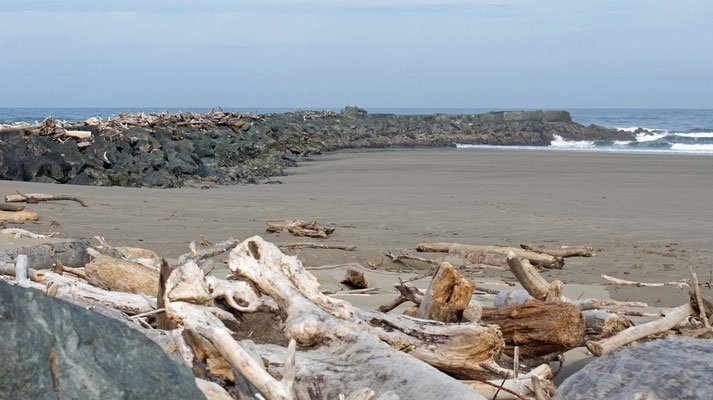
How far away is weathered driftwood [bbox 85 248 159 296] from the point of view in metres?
4.78

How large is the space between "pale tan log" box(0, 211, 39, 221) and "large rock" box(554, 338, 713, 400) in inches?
336

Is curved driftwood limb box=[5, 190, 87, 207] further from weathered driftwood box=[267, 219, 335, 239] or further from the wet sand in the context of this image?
weathered driftwood box=[267, 219, 335, 239]

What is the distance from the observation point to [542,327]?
374 cm

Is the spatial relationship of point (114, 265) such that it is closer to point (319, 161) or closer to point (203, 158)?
point (203, 158)

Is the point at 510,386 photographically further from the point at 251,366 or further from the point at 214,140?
the point at 214,140

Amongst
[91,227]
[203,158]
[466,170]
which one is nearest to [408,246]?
[91,227]

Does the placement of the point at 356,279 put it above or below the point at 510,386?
below

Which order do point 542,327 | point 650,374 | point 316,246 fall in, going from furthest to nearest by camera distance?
point 316,246
point 542,327
point 650,374

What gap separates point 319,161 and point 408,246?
19.5m

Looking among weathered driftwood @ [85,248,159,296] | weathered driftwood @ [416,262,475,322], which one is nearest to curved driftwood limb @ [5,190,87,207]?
weathered driftwood @ [85,248,159,296]

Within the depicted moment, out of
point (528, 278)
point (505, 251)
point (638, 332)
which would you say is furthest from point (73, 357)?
point (505, 251)

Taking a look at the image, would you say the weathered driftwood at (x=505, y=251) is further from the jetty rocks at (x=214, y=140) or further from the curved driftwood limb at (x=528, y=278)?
the jetty rocks at (x=214, y=140)

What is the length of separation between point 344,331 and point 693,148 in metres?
38.3

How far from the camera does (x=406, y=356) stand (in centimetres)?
303
